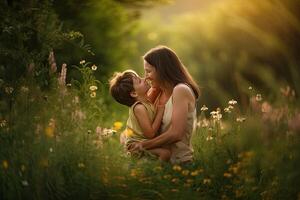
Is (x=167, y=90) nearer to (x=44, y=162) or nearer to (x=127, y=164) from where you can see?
(x=127, y=164)

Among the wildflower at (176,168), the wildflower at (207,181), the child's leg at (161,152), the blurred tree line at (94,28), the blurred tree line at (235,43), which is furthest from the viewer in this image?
the blurred tree line at (235,43)

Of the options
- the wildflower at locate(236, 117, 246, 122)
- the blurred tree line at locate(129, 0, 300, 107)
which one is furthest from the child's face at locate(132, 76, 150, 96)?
the blurred tree line at locate(129, 0, 300, 107)

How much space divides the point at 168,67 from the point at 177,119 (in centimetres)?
49

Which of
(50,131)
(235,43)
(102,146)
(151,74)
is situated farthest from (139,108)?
(235,43)

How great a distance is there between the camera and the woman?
17.4ft

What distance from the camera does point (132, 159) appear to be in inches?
205

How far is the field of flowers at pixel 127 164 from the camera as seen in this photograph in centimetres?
448

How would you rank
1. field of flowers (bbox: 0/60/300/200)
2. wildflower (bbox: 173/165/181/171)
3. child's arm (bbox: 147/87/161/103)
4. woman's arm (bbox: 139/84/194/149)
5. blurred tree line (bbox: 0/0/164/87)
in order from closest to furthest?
field of flowers (bbox: 0/60/300/200), wildflower (bbox: 173/165/181/171), woman's arm (bbox: 139/84/194/149), child's arm (bbox: 147/87/161/103), blurred tree line (bbox: 0/0/164/87)

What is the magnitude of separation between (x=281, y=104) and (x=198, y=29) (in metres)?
9.30

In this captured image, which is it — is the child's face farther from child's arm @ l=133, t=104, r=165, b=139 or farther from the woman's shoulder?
the woman's shoulder

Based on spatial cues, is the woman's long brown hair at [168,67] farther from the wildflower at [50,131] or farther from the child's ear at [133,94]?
the wildflower at [50,131]

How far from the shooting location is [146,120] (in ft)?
17.9

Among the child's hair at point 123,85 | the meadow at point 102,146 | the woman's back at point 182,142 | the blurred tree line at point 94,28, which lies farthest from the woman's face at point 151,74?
the blurred tree line at point 94,28

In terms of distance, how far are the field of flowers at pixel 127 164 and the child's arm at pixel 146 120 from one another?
13.9 inches
